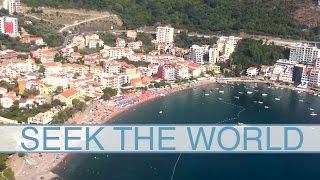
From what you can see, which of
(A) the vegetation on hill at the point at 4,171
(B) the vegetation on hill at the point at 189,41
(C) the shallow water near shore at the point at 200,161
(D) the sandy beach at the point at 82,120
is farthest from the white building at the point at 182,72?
(A) the vegetation on hill at the point at 4,171

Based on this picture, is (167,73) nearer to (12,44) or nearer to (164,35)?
(164,35)

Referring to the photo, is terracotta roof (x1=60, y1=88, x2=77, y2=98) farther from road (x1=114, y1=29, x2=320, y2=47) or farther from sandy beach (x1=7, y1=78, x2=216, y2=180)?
road (x1=114, y1=29, x2=320, y2=47)

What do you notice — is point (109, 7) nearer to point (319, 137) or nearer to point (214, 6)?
point (214, 6)

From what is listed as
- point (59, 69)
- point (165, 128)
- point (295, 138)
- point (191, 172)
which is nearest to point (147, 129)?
point (165, 128)

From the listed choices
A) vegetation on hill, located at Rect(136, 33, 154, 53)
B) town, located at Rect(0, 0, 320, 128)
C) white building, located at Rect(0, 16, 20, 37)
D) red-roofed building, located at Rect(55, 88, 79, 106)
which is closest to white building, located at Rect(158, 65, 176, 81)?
town, located at Rect(0, 0, 320, 128)

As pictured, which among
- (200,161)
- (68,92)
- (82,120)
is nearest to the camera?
(200,161)

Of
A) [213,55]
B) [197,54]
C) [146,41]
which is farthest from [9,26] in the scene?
[213,55]
